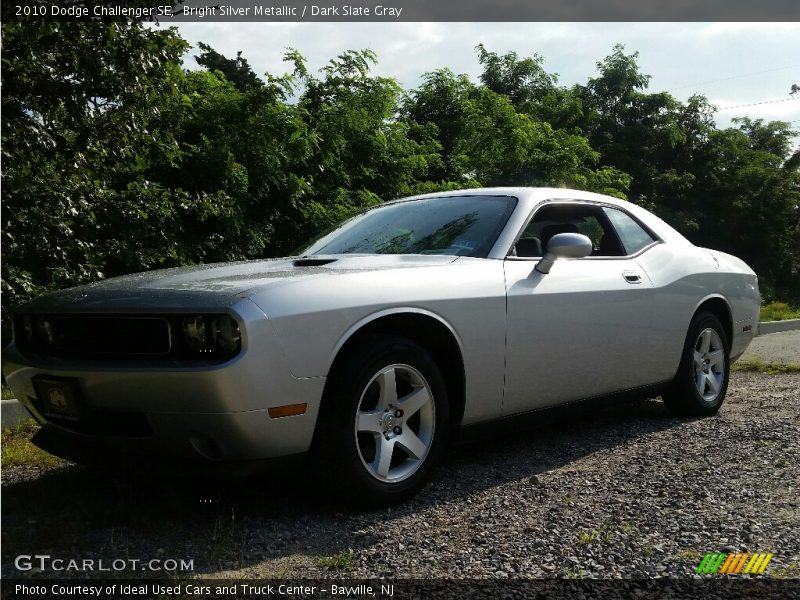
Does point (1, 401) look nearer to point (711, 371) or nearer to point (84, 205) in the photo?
point (84, 205)

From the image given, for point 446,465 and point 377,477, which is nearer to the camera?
point 377,477

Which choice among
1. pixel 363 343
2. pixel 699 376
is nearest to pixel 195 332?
pixel 363 343

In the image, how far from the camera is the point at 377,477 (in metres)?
3.42

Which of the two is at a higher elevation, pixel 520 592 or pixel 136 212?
pixel 136 212

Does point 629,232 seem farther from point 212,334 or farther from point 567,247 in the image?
point 212,334

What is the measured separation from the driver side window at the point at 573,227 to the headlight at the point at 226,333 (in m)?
2.01

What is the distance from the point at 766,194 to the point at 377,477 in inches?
1245

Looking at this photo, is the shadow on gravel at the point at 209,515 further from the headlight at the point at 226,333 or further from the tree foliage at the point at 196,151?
the tree foliage at the point at 196,151

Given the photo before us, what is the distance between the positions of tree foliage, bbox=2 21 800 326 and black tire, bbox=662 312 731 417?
3.98 metres

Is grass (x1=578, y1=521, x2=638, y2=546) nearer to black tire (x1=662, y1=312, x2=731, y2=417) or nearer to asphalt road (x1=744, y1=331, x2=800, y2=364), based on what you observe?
black tire (x1=662, y1=312, x2=731, y2=417)

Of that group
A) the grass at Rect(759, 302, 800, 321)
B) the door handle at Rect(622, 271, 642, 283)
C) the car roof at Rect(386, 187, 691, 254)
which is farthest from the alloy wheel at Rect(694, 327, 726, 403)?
the grass at Rect(759, 302, 800, 321)

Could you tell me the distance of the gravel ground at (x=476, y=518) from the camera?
2.89 meters

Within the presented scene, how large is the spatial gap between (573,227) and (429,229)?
3.49 ft

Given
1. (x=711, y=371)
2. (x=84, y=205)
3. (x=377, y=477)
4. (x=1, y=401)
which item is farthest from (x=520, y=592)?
(x=84, y=205)
